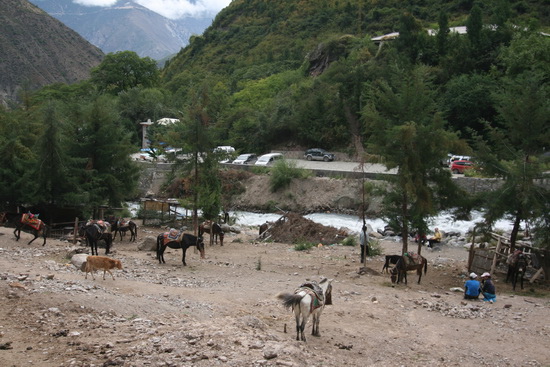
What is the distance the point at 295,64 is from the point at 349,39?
11.8m

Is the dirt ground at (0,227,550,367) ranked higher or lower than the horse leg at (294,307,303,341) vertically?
lower

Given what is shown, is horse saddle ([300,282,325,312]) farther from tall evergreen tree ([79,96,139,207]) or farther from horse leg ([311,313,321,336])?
tall evergreen tree ([79,96,139,207])

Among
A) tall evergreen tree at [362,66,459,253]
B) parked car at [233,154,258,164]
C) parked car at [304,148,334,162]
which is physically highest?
tall evergreen tree at [362,66,459,253]

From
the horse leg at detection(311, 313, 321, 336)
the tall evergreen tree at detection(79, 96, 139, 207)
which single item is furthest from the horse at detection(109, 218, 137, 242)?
the horse leg at detection(311, 313, 321, 336)

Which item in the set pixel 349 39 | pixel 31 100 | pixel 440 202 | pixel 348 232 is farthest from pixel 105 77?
pixel 440 202

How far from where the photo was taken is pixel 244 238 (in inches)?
1181

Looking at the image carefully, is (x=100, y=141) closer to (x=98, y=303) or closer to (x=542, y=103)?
(x=98, y=303)

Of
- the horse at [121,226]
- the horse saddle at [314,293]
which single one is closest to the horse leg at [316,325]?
the horse saddle at [314,293]

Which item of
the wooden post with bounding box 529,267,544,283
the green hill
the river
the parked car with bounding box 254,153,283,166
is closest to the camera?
the wooden post with bounding box 529,267,544,283

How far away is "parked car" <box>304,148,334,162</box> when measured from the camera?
176 ft

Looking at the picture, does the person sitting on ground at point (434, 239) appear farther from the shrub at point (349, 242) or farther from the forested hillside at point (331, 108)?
the shrub at point (349, 242)

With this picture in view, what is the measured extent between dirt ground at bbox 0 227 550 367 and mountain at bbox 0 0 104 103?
103 meters

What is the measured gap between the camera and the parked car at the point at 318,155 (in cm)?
5372

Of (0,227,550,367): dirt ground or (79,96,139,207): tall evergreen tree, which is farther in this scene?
(79,96,139,207): tall evergreen tree
